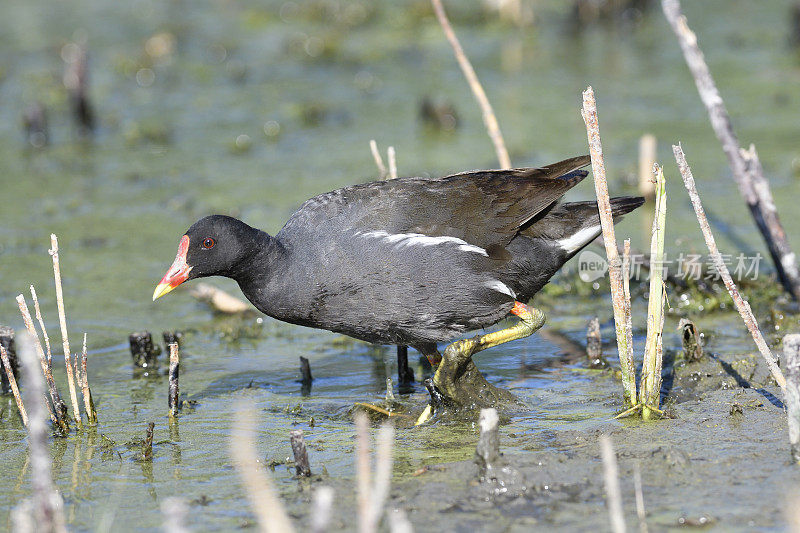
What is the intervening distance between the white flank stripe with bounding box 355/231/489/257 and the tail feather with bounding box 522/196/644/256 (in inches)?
14.6

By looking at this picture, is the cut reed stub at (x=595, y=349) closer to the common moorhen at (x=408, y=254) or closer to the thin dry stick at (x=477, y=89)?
the common moorhen at (x=408, y=254)

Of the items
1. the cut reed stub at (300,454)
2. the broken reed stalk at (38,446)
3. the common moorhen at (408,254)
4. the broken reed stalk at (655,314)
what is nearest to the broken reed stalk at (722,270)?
the broken reed stalk at (655,314)

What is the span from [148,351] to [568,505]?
8.52ft

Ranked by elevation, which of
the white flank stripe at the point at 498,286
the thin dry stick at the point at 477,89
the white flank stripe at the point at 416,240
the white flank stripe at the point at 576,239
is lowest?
the white flank stripe at the point at 498,286

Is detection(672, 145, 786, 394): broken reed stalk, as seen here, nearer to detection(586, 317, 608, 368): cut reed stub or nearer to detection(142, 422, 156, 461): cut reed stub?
detection(586, 317, 608, 368): cut reed stub

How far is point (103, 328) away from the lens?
19.2 feet

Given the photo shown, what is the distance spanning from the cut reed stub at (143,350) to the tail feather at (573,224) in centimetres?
194

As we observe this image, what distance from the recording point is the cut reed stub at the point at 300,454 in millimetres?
3559

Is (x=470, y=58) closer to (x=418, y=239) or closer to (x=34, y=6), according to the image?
(x=34, y=6)

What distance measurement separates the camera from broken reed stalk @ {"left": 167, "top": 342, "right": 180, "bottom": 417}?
4355 mm

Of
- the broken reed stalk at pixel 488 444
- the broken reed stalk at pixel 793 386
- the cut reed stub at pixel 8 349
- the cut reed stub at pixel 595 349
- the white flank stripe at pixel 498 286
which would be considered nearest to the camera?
the broken reed stalk at pixel 793 386

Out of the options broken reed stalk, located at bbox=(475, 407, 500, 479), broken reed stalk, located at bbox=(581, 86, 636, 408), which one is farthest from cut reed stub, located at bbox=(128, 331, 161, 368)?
broken reed stalk, located at bbox=(581, 86, 636, 408)

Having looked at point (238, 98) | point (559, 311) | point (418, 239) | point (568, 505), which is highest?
point (238, 98)

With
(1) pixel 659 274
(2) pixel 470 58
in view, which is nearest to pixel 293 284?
Answer: (1) pixel 659 274
